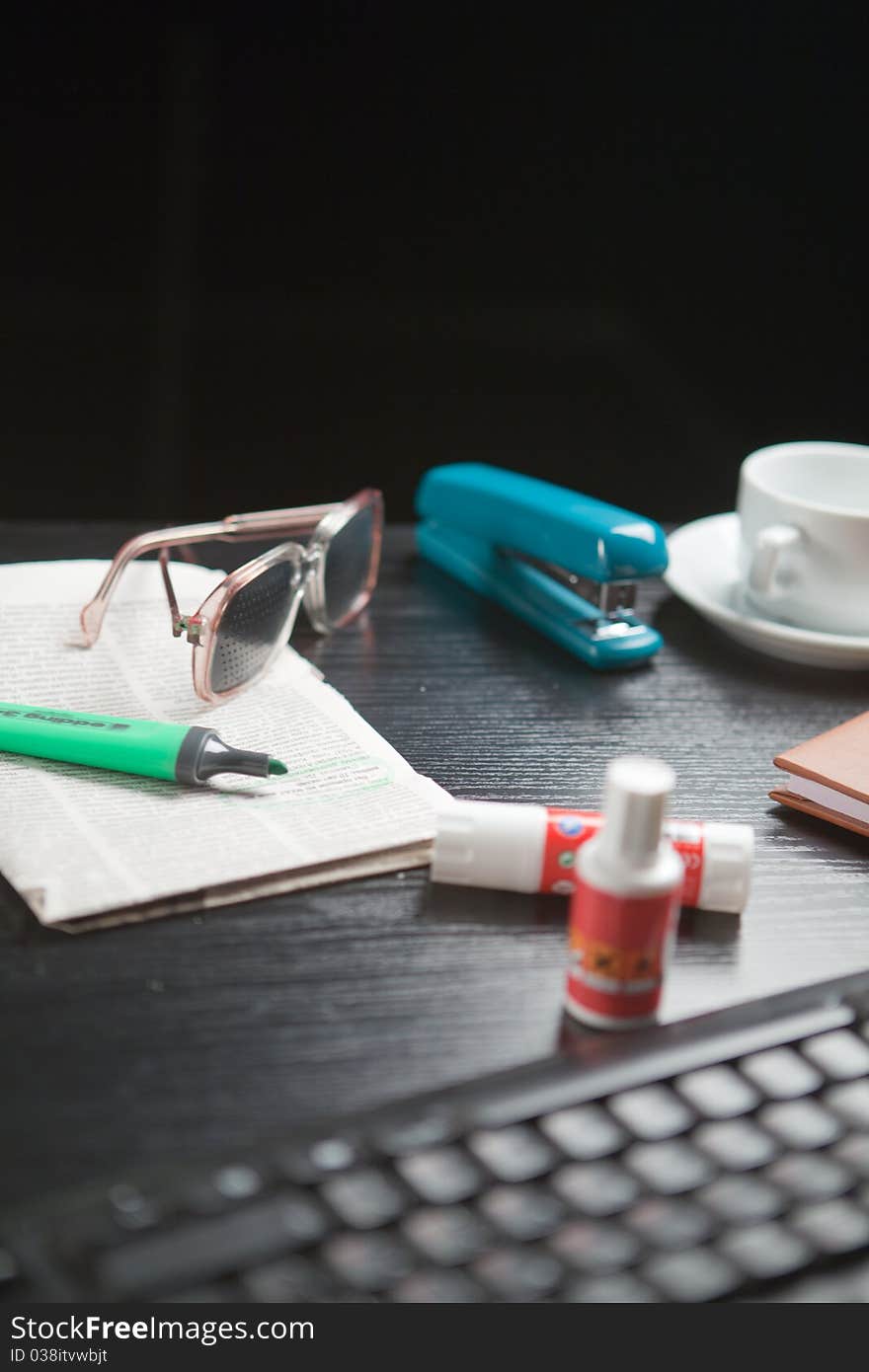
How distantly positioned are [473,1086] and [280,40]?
1041 mm

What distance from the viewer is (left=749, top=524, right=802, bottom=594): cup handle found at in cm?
72

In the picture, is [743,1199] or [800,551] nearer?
[743,1199]

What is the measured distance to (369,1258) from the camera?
0.32m

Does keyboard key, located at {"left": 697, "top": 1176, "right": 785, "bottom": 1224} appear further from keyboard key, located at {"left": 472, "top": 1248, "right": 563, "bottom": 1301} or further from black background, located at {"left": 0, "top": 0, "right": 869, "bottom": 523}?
black background, located at {"left": 0, "top": 0, "right": 869, "bottom": 523}

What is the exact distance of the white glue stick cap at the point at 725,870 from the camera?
49cm

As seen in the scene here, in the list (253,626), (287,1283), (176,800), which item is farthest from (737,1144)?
(253,626)

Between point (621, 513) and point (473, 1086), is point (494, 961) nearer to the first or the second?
point (473, 1086)

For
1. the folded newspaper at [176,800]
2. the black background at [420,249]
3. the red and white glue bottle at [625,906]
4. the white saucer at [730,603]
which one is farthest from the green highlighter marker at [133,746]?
Result: the black background at [420,249]

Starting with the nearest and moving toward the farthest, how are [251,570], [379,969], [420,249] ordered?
[379,969] → [251,570] → [420,249]

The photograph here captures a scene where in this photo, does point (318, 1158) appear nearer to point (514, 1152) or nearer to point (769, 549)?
point (514, 1152)

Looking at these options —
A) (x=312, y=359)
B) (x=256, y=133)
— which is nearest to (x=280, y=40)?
(x=256, y=133)

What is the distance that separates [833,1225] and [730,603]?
49 cm

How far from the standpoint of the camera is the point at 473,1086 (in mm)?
393

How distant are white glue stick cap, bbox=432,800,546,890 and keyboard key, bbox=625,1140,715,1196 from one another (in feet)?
0.46
